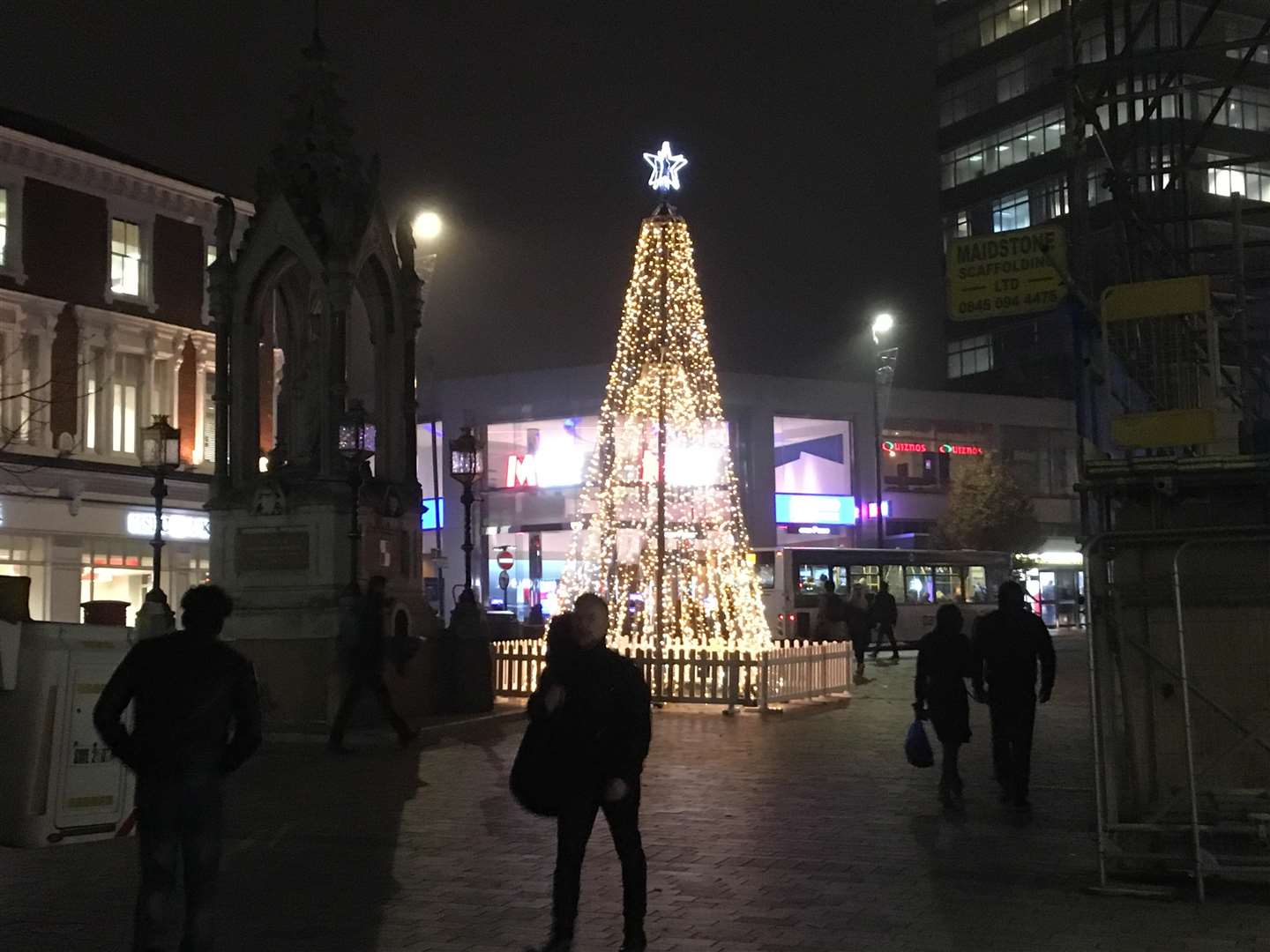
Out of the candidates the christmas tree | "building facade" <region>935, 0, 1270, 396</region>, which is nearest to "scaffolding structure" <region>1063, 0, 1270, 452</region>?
the christmas tree

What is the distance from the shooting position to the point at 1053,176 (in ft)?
225

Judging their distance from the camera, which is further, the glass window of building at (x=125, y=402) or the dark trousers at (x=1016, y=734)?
the glass window of building at (x=125, y=402)

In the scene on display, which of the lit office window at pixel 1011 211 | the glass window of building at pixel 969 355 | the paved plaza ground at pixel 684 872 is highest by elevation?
the lit office window at pixel 1011 211

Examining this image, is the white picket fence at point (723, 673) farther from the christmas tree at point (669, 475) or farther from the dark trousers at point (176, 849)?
the dark trousers at point (176, 849)

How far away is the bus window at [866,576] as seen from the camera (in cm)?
4025

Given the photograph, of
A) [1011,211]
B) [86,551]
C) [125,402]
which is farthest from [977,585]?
[1011,211]

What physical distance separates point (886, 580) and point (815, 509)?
18167mm

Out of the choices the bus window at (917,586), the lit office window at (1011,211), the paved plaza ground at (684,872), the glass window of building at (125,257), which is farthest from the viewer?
the lit office window at (1011,211)

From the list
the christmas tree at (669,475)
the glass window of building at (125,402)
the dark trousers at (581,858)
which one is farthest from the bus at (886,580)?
the dark trousers at (581,858)

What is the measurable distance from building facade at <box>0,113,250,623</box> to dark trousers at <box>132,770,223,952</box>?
28.3m

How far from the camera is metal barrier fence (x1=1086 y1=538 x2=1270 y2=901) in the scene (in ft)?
26.6

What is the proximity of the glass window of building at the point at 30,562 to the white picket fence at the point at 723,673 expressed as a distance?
55.4 feet

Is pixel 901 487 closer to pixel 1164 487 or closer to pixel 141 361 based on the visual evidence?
pixel 141 361

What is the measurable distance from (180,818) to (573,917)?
6.18ft
